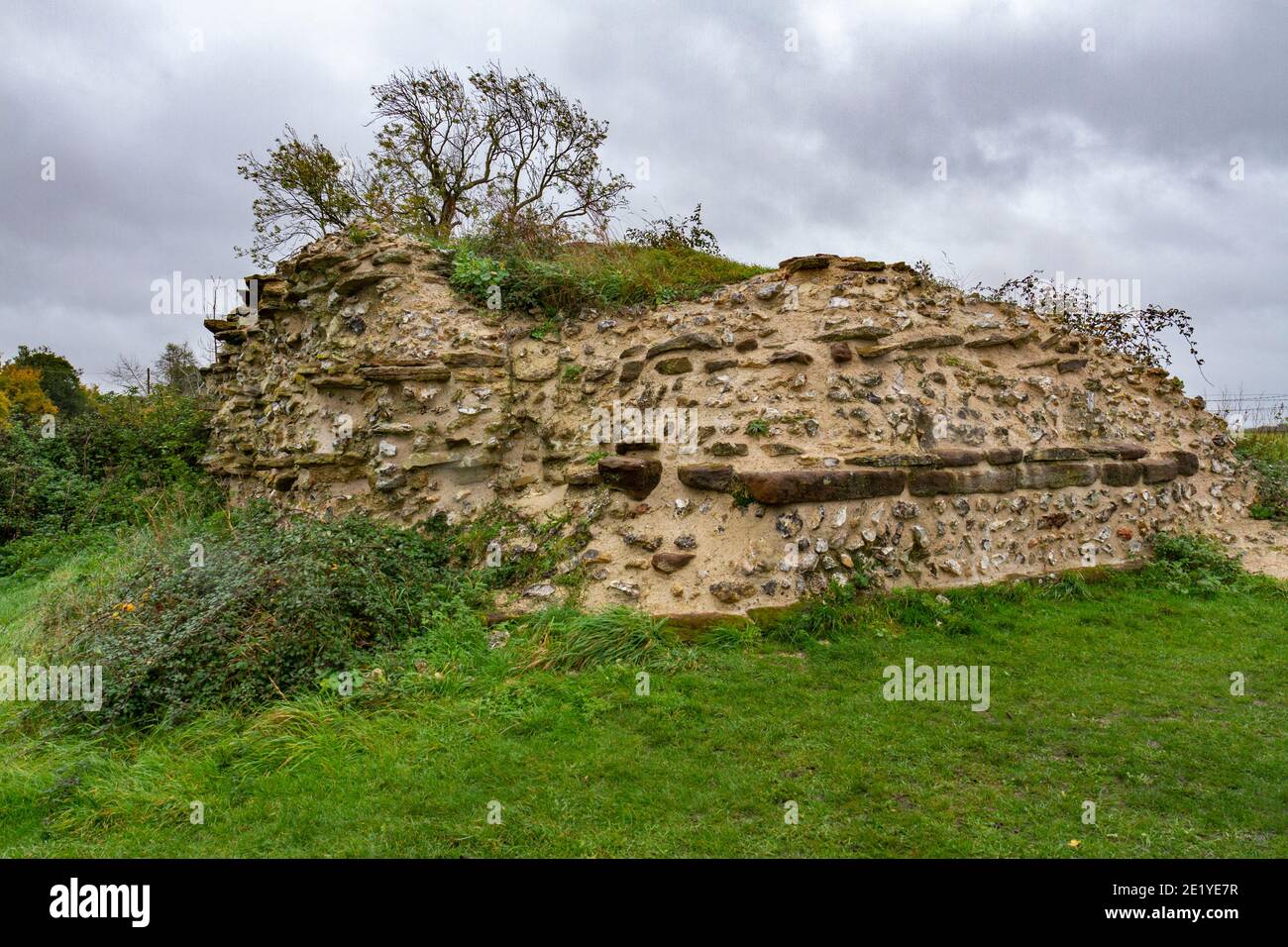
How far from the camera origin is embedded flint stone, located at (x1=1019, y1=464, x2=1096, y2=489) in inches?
310

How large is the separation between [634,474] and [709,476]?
30.5 inches

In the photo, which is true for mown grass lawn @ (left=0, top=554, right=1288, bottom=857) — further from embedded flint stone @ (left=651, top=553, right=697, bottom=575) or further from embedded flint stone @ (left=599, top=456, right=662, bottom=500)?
embedded flint stone @ (left=599, top=456, right=662, bottom=500)

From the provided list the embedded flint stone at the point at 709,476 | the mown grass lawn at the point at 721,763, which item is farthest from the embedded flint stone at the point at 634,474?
the mown grass lawn at the point at 721,763

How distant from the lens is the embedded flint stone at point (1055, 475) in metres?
7.88

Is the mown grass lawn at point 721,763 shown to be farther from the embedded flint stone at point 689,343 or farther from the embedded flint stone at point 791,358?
the embedded flint stone at point 689,343

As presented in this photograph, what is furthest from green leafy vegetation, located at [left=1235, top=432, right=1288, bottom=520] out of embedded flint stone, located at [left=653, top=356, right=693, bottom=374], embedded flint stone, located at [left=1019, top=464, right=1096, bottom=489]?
embedded flint stone, located at [left=653, top=356, right=693, bottom=374]

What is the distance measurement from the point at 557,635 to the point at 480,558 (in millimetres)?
1753

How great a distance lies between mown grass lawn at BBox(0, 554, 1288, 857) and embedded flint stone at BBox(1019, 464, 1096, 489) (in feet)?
7.33

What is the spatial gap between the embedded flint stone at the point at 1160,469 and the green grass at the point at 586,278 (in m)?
5.50

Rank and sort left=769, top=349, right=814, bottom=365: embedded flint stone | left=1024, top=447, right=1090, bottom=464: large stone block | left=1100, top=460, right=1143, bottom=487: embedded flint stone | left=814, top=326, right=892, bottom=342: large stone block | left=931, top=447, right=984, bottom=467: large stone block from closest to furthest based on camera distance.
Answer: left=931, top=447, right=984, bottom=467: large stone block
left=769, top=349, right=814, bottom=365: embedded flint stone
left=814, top=326, right=892, bottom=342: large stone block
left=1024, top=447, right=1090, bottom=464: large stone block
left=1100, top=460, right=1143, bottom=487: embedded flint stone

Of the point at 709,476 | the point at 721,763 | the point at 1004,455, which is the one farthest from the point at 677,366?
the point at 721,763

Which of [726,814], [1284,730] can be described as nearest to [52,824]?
[726,814]

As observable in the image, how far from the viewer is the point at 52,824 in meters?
4.04

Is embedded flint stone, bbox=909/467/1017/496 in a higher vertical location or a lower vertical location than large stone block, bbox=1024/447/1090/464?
lower
